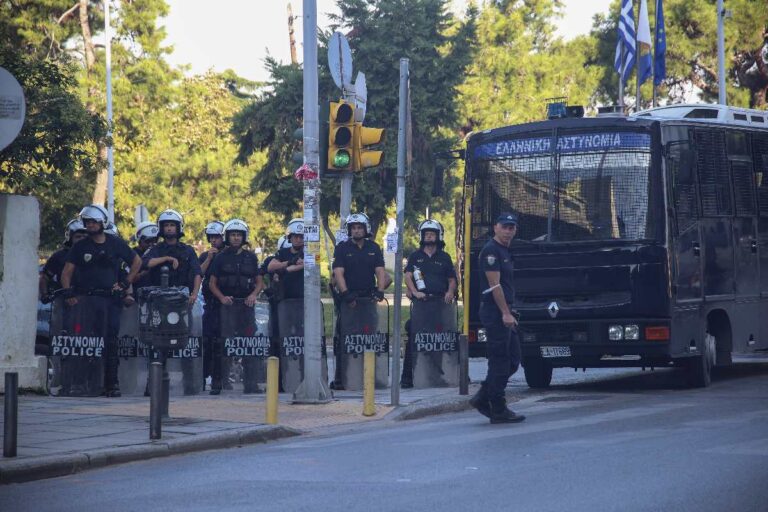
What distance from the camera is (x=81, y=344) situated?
15359mm

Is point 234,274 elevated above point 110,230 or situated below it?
below

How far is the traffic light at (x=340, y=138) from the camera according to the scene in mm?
14945

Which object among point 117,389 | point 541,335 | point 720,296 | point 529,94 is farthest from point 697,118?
point 529,94

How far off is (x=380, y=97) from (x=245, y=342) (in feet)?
83.1

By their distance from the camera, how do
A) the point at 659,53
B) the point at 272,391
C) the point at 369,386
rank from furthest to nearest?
the point at 659,53
the point at 369,386
the point at 272,391

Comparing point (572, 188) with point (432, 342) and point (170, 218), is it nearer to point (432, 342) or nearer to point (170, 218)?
point (432, 342)

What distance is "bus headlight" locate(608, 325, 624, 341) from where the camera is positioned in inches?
627

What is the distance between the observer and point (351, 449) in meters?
11.1

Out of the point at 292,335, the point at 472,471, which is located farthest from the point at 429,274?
the point at 472,471

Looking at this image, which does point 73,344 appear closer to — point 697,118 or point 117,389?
point 117,389

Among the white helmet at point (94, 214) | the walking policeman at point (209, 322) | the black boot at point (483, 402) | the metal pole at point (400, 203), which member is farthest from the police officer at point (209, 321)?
the black boot at point (483, 402)

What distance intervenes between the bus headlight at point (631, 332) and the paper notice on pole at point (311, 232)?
3.80 meters

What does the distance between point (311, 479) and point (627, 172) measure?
7.81 m

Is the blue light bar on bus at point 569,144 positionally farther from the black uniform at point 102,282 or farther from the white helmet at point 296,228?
the black uniform at point 102,282
